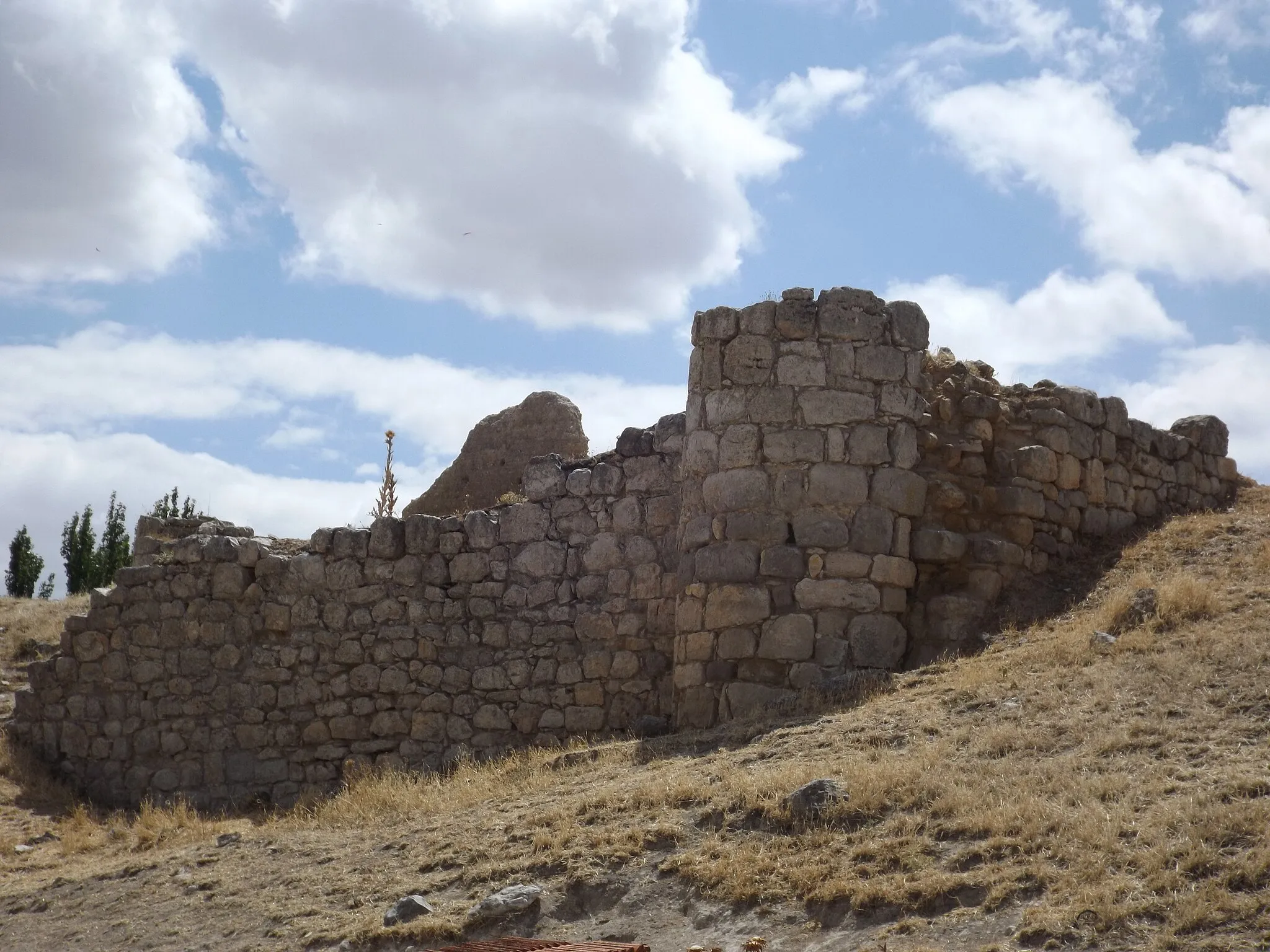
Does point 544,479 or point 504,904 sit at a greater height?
point 544,479

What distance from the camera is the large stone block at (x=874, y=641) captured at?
10.3m

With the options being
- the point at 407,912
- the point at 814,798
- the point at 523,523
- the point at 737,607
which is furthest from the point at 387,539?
the point at 814,798

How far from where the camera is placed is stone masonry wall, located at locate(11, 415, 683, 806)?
38.5ft

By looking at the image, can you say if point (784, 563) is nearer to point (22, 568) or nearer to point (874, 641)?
point (874, 641)

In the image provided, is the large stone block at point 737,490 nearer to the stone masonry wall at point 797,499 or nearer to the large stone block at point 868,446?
the stone masonry wall at point 797,499

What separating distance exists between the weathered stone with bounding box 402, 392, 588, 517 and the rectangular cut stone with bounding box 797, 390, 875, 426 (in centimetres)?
413

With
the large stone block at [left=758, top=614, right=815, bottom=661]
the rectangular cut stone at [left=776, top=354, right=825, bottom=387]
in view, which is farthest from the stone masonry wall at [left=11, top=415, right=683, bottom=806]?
the rectangular cut stone at [left=776, top=354, right=825, bottom=387]

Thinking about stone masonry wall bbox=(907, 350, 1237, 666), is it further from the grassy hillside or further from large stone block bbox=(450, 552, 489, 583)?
large stone block bbox=(450, 552, 489, 583)

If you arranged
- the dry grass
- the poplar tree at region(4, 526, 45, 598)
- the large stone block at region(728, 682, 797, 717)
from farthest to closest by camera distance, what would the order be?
the poplar tree at region(4, 526, 45, 598) < the dry grass < the large stone block at region(728, 682, 797, 717)

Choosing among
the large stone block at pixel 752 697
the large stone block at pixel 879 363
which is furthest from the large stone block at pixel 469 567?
the large stone block at pixel 879 363

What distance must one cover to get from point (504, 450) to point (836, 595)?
5.40m

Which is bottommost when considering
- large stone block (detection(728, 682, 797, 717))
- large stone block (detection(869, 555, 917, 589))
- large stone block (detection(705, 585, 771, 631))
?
large stone block (detection(728, 682, 797, 717))

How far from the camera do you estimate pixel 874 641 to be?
10.3 metres

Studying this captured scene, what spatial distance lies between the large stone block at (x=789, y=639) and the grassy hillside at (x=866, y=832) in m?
0.76
